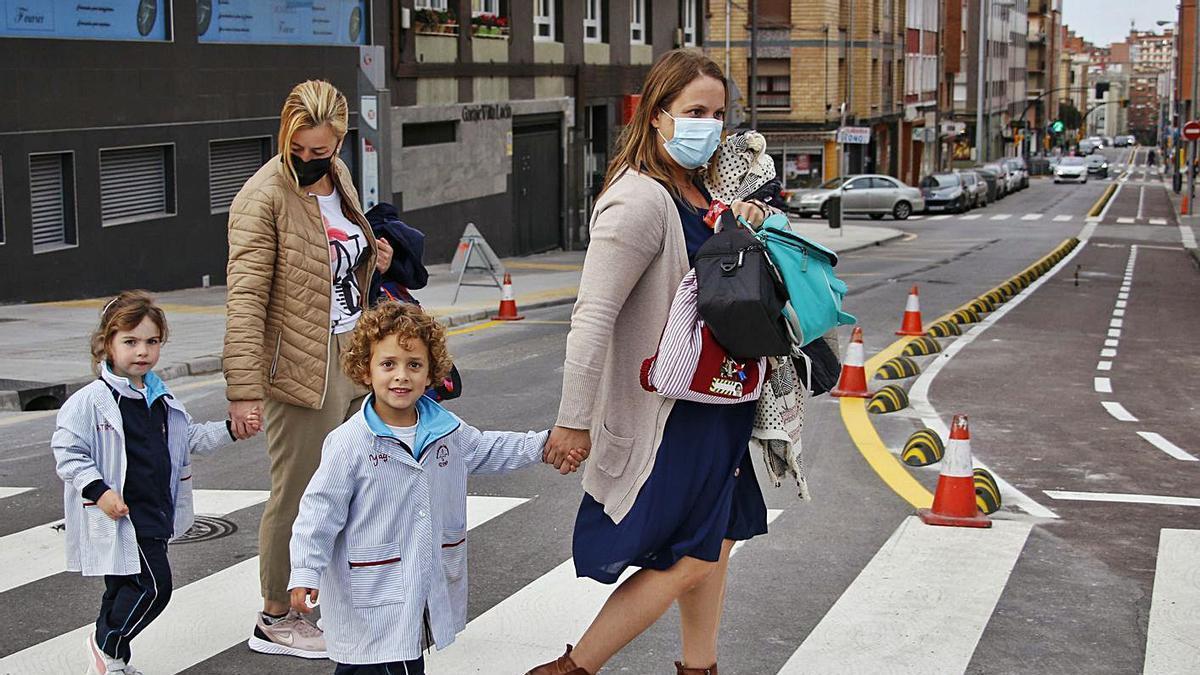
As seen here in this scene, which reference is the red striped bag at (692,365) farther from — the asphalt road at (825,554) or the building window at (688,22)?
the building window at (688,22)

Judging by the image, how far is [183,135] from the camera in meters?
20.5

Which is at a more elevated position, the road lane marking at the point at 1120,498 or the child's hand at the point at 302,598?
the child's hand at the point at 302,598

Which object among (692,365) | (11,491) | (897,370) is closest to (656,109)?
(692,365)

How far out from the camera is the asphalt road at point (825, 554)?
5.51 meters

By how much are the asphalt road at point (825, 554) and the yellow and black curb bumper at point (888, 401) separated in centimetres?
14

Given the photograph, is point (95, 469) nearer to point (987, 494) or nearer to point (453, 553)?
point (453, 553)

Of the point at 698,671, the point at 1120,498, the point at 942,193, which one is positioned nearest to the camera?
the point at 698,671

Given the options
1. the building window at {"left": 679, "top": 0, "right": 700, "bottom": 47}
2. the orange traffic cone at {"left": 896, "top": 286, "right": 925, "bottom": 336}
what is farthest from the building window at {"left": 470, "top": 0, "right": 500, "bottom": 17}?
the orange traffic cone at {"left": 896, "top": 286, "right": 925, "bottom": 336}

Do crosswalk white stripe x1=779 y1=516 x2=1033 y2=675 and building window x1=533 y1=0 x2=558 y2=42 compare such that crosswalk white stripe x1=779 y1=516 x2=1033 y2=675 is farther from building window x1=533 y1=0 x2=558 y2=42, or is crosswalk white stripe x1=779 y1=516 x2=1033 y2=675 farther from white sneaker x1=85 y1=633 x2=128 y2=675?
building window x1=533 y1=0 x2=558 y2=42

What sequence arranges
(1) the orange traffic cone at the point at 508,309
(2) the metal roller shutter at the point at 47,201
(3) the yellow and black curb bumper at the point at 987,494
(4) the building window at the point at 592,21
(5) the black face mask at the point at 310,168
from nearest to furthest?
(5) the black face mask at the point at 310,168
(3) the yellow and black curb bumper at the point at 987,494
(2) the metal roller shutter at the point at 47,201
(1) the orange traffic cone at the point at 508,309
(4) the building window at the point at 592,21

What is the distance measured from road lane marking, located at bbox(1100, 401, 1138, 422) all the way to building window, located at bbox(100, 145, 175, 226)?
1263 cm

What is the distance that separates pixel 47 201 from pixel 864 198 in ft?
120

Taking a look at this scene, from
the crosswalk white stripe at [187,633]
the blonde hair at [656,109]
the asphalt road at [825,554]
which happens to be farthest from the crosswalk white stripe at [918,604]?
the crosswalk white stripe at [187,633]

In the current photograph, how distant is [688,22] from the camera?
41.5m
